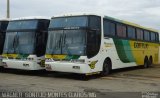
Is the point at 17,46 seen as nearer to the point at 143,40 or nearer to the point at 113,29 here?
the point at 113,29

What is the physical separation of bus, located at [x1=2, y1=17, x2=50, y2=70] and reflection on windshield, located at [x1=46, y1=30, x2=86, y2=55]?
123cm

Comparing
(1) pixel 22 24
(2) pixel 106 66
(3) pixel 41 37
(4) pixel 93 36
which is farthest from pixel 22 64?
(2) pixel 106 66

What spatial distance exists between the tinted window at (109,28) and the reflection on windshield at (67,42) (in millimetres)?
2002

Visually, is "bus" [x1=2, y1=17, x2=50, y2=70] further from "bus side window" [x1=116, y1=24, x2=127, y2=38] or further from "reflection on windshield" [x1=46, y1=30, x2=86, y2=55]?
"bus side window" [x1=116, y1=24, x2=127, y2=38]

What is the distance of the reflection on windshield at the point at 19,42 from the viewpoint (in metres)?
18.1

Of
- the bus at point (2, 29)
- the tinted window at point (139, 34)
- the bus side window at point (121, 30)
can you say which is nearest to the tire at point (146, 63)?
the tinted window at point (139, 34)

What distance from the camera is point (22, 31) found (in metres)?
18.5

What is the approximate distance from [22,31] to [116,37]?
197 inches

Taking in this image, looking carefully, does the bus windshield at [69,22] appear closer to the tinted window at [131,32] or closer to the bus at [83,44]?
the bus at [83,44]

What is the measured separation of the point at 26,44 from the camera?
18203mm

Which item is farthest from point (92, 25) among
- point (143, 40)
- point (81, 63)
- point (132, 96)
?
point (143, 40)

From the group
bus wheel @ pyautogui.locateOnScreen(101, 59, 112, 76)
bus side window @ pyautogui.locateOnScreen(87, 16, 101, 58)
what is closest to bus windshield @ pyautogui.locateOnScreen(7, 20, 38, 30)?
bus side window @ pyautogui.locateOnScreen(87, 16, 101, 58)

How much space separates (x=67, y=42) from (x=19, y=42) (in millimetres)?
3261

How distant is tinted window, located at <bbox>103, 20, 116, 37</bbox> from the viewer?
58.3ft
